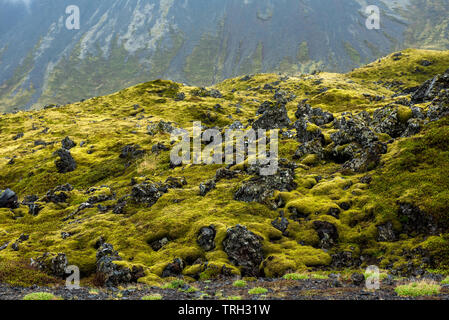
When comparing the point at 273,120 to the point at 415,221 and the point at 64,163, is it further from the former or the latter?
the point at 415,221

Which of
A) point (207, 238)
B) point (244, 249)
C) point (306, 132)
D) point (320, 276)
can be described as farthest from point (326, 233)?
point (306, 132)

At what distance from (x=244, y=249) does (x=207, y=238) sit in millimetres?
5306

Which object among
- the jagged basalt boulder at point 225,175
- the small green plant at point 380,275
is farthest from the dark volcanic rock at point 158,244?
the small green plant at point 380,275

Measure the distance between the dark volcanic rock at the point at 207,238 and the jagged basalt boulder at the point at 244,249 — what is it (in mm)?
2102

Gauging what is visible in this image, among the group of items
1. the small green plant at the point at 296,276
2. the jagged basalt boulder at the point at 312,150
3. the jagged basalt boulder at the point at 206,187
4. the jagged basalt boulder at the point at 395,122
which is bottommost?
the small green plant at the point at 296,276

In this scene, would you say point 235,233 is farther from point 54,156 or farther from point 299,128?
point 54,156

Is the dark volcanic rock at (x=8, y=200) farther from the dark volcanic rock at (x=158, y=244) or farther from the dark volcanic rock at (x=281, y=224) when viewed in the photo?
the dark volcanic rock at (x=281, y=224)

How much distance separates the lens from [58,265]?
1170 inches

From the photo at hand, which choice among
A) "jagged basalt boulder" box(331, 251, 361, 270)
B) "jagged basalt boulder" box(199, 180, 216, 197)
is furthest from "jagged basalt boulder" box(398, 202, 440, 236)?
"jagged basalt boulder" box(199, 180, 216, 197)

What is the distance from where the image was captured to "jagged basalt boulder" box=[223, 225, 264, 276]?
2933 centimetres

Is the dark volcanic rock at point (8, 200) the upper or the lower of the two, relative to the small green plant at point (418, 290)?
upper

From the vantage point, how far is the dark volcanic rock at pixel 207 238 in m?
33.1

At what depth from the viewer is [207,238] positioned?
33.8m

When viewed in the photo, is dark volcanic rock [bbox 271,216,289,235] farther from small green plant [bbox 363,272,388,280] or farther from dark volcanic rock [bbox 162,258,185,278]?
small green plant [bbox 363,272,388,280]
